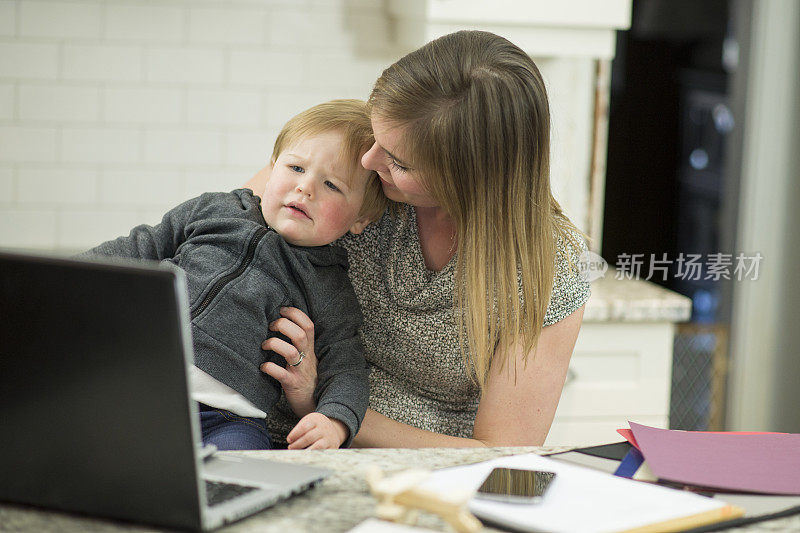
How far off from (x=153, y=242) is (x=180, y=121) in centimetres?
116

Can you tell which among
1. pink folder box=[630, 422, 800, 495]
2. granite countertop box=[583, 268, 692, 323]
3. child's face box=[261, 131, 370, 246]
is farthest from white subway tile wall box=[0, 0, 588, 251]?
pink folder box=[630, 422, 800, 495]

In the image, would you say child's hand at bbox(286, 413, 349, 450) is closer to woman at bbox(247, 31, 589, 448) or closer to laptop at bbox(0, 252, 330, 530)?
woman at bbox(247, 31, 589, 448)

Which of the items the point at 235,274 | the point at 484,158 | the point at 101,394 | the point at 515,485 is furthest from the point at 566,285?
the point at 101,394

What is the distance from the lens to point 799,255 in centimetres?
299

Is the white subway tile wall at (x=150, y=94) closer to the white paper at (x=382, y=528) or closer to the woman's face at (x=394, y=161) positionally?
the woman's face at (x=394, y=161)

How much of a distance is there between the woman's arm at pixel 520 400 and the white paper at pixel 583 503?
1.64 feet

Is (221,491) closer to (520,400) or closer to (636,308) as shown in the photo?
(520,400)

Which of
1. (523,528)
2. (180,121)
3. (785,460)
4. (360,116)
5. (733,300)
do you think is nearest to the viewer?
(523,528)

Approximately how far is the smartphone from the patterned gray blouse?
0.59 m

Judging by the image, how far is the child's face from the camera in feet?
4.69

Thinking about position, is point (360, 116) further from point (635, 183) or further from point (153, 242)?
point (635, 183)

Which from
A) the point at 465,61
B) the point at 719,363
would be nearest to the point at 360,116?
the point at 465,61

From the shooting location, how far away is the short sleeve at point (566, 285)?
4.80ft

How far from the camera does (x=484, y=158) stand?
1274 mm
